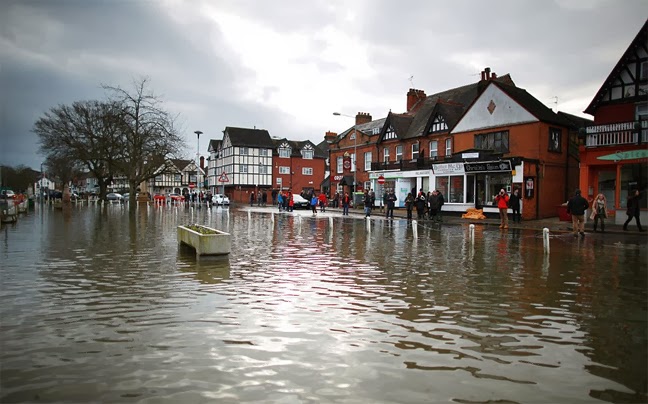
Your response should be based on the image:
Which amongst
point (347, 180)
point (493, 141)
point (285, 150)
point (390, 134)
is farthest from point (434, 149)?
point (285, 150)

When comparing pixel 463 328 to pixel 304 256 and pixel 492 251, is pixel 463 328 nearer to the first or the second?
pixel 304 256

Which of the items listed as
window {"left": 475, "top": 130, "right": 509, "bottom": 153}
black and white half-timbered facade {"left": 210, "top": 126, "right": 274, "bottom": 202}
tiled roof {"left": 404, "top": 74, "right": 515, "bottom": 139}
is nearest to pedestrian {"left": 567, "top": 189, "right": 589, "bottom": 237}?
window {"left": 475, "top": 130, "right": 509, "bottom": 153}

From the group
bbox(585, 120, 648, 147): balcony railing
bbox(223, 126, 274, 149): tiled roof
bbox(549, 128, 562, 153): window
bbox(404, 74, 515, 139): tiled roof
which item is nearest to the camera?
bbox(585, 120, 648, 147): balcony railing

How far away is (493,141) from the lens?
33531 mm

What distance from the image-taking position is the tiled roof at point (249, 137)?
74.6m

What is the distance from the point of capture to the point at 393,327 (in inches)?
230

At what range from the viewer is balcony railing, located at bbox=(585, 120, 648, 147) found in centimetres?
2396

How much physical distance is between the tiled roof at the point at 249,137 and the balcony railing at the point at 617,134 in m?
55.1

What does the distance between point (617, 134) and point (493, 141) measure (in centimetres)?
921

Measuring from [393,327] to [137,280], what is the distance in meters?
5.12

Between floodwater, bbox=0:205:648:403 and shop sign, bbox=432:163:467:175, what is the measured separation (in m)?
22.9

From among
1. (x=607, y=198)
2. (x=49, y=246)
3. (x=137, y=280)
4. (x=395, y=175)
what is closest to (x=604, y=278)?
(x=137, y=280)

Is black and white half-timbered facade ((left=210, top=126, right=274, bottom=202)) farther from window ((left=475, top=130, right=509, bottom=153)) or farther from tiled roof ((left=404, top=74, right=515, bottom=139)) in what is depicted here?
window ((left=475, top=130, right=509, bottom=153))

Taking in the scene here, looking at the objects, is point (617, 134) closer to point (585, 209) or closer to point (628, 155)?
point (628, 155)
